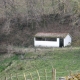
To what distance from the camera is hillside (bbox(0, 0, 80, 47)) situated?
54719 millimetres

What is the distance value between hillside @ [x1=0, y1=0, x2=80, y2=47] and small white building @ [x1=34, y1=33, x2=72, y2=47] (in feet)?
12.5

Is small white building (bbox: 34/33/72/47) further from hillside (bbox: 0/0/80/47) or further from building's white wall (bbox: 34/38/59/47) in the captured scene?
hillside (bbox: 0/0/80/47)

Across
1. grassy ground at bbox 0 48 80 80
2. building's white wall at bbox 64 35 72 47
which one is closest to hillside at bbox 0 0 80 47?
building's white wall at bbox 64 35 72 47

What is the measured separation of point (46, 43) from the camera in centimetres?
4878

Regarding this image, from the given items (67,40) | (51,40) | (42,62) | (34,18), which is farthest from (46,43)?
(42,62)

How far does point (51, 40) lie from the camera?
49062 mm

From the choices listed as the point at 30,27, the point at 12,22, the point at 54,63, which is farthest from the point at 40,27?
the point at 54,63

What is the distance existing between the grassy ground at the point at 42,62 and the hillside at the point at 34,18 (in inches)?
433

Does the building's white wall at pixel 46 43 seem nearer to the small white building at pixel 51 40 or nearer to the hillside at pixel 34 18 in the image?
the small white building at pixel 51 40

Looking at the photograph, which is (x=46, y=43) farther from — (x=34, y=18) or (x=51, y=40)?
(x=34, y=18)

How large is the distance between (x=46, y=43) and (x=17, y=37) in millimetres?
7753

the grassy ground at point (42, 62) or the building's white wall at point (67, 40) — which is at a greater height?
the building's white wall at point (67, 40)

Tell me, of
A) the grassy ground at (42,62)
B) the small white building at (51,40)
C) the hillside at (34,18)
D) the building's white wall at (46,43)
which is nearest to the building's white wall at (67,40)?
the small white building at (51,40)

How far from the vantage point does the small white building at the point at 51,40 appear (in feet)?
159
